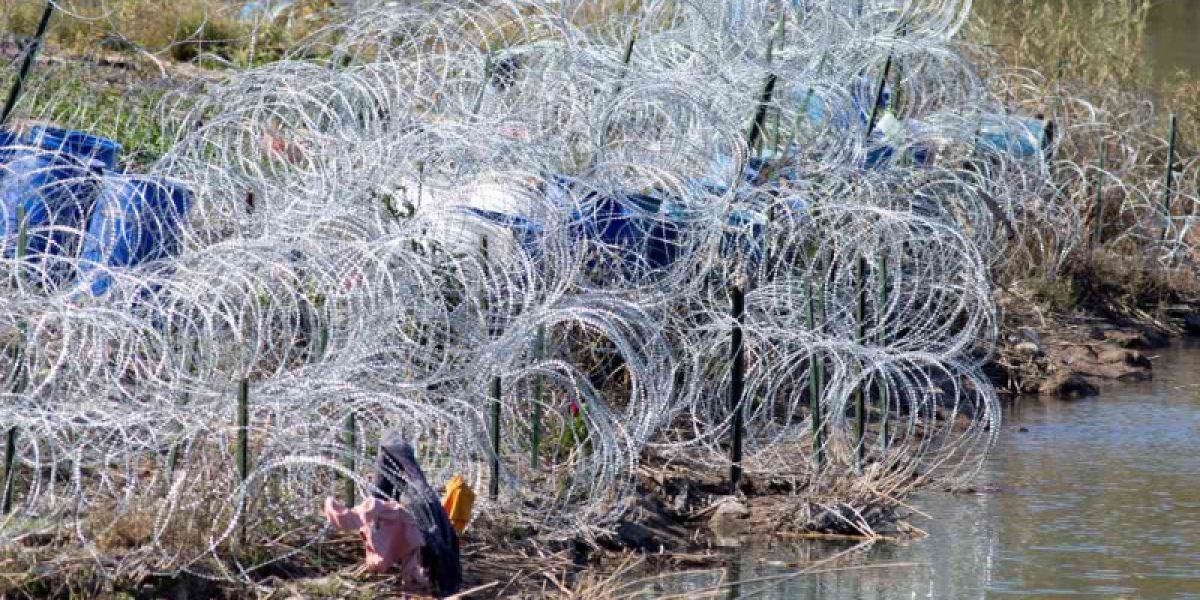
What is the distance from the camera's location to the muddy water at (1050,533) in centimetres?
915

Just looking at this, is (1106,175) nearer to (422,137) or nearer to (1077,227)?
(1077,227)

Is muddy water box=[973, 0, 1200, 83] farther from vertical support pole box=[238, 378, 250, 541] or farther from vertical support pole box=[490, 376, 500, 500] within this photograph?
vertical support pole box=[238, 378, 250, 541]

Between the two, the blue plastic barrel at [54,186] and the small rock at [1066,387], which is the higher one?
the blue plastic barrel at [54,186]

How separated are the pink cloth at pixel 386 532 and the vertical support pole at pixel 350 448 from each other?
7.6 inches

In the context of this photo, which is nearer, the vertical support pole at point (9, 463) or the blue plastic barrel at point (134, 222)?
the vertical support pole at point (9, 463)

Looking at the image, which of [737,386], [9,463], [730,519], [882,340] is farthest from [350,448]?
[882,340]

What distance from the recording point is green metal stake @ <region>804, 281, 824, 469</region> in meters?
10.4

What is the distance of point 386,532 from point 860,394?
339cm

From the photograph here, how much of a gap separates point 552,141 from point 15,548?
4220mm

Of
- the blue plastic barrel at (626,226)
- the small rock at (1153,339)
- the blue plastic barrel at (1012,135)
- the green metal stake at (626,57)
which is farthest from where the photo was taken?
the small rock at (1153,339)

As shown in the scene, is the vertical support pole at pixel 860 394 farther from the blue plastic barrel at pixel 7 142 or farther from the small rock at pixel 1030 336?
the blue plastic barrel at pixel 7 142

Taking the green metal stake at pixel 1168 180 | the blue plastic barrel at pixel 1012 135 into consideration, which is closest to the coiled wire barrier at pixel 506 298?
the blue plastic barrel at pixel 1012 135

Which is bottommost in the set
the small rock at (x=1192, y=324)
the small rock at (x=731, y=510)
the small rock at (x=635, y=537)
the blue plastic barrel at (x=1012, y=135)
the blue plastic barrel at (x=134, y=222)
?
the small rock at (x=635, y=537)

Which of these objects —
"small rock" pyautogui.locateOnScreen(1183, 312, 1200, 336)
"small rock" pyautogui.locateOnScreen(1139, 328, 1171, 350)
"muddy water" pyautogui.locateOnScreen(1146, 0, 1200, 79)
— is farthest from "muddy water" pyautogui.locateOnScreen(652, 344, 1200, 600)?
"muddy water" pyautogui.locateOnScreen(1146, 0, 1200, 79)
